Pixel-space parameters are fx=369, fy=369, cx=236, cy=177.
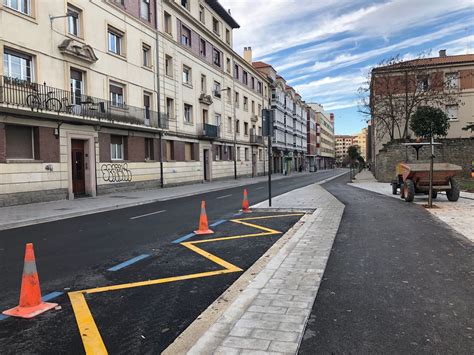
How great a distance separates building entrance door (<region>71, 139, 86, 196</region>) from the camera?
19156 mm

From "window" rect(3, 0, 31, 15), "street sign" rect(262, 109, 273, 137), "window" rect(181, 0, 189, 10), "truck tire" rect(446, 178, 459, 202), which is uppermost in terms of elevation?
"window" rect(181, 0, 189, 10)

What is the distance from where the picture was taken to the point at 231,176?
40.0 meters

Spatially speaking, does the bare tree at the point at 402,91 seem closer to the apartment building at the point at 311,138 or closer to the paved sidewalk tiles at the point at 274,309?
the paved sidewalk tiles at the point at 274,309

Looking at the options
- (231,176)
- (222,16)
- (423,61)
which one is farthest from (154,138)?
(423,61)

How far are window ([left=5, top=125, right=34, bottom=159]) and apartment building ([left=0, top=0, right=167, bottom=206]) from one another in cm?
→ 4

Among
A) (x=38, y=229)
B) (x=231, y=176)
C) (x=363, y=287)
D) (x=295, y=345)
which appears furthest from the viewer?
(x=231, y=176)

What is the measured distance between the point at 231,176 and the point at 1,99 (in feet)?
89.6

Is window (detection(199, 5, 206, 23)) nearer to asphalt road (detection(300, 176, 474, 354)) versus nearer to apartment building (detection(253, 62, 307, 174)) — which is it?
apartment building (detection(253, 62, 307, 174))

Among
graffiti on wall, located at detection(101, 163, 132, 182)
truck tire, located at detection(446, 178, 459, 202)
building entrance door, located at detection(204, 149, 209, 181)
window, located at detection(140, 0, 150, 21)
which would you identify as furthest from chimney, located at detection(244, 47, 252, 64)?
truck tire, located at detection(446, 178, 459, 202)

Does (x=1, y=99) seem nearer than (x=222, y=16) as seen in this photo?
Yes

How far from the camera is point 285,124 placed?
65.2 meters

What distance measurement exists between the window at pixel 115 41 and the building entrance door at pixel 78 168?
624 cm

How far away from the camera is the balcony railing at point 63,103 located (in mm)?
14789

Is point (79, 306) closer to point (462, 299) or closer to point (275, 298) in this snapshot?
point (275, 298)
